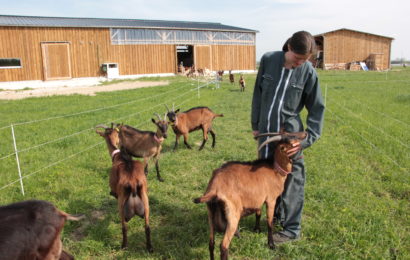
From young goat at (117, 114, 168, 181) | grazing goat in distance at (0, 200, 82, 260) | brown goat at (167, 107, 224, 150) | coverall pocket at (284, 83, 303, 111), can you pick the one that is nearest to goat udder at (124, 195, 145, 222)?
grazing goat in distance at (0, 200, 82, 260)

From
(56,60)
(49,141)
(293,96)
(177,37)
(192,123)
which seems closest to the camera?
(293,96)

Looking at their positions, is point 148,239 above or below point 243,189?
below

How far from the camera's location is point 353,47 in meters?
37.8

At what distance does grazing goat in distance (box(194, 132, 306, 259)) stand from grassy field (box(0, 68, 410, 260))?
0.57 m

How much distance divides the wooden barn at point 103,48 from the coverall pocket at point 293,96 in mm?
24892

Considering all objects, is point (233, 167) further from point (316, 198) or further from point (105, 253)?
point (316, 198)

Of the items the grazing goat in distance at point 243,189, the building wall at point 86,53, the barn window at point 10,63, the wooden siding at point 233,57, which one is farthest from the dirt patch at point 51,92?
the grazing goat in distance at point 243,189

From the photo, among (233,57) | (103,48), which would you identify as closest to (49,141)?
(103,48)

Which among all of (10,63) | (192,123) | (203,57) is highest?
(203,57)

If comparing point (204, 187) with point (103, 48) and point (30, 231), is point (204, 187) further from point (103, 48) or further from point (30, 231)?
point (103, 48)

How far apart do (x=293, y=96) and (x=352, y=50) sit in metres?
39.3

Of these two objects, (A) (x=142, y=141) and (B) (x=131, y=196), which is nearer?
(B) (x=131, y=196)

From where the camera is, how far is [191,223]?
4.03 metres

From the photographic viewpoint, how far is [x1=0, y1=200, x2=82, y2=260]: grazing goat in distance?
194cm
